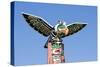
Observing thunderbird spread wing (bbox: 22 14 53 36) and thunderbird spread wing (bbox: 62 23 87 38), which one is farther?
thunderbird spread wing (bbox: 62 23 87 38)

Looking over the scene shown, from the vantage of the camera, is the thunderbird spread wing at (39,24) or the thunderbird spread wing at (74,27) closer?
the thunderbird spread wing at (39,24)

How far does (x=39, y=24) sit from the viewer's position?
1.47 metres

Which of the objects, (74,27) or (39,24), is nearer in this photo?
(39,24)

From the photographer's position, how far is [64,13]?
1.54 meters

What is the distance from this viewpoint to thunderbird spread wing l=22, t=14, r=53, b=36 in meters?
1.44

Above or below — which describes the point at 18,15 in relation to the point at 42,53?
above

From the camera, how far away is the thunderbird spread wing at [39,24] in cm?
144
